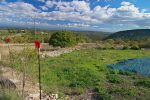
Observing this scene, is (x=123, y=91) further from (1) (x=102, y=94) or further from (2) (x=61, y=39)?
(2) (x=61, y=39)

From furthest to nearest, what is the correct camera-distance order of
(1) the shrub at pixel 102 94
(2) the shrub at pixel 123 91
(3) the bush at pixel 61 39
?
1. (3) the bush at pixel 61 39
2. (2) the shrub at pixel 123 91
3. (1) the shrub at pixel 102 94

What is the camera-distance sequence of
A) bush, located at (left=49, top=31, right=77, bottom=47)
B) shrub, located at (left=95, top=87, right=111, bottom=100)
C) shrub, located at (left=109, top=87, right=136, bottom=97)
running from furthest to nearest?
bush, located at (left=49, top=31, right=77, bottom=47) < shrub, located at (left=109, top=87, right=136, bottom=97) < shrub, located at (left=95, top=87, right=111, bottom=100)

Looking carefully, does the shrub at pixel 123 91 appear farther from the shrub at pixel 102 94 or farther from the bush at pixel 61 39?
the bush at pixel 61 39

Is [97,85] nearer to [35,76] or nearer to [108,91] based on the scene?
[108,91]

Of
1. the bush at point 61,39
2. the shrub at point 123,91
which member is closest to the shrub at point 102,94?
the shrub at point 123,91

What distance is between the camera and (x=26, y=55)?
833 cm

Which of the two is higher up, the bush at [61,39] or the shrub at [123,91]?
the bush at [61,39]

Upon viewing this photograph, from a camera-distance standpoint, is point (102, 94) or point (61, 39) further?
point (61, 39)

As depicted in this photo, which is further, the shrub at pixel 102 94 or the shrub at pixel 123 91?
the shrub at pixel 123 91

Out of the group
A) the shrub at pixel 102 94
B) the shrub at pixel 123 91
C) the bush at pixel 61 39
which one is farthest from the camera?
the bush at pixel 61 39

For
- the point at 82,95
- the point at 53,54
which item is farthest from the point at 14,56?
the point at 53,54

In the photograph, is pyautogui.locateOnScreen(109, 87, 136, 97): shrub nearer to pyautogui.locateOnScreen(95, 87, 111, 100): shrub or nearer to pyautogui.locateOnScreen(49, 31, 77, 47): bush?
pyautogui.locateOnScreen(95, 87, 111, 100): shrub

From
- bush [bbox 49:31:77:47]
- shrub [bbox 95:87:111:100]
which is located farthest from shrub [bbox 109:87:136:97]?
bush [bbox 49:31:77:47]

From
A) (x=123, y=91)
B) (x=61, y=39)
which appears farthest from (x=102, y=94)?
(x=61, y=39)
